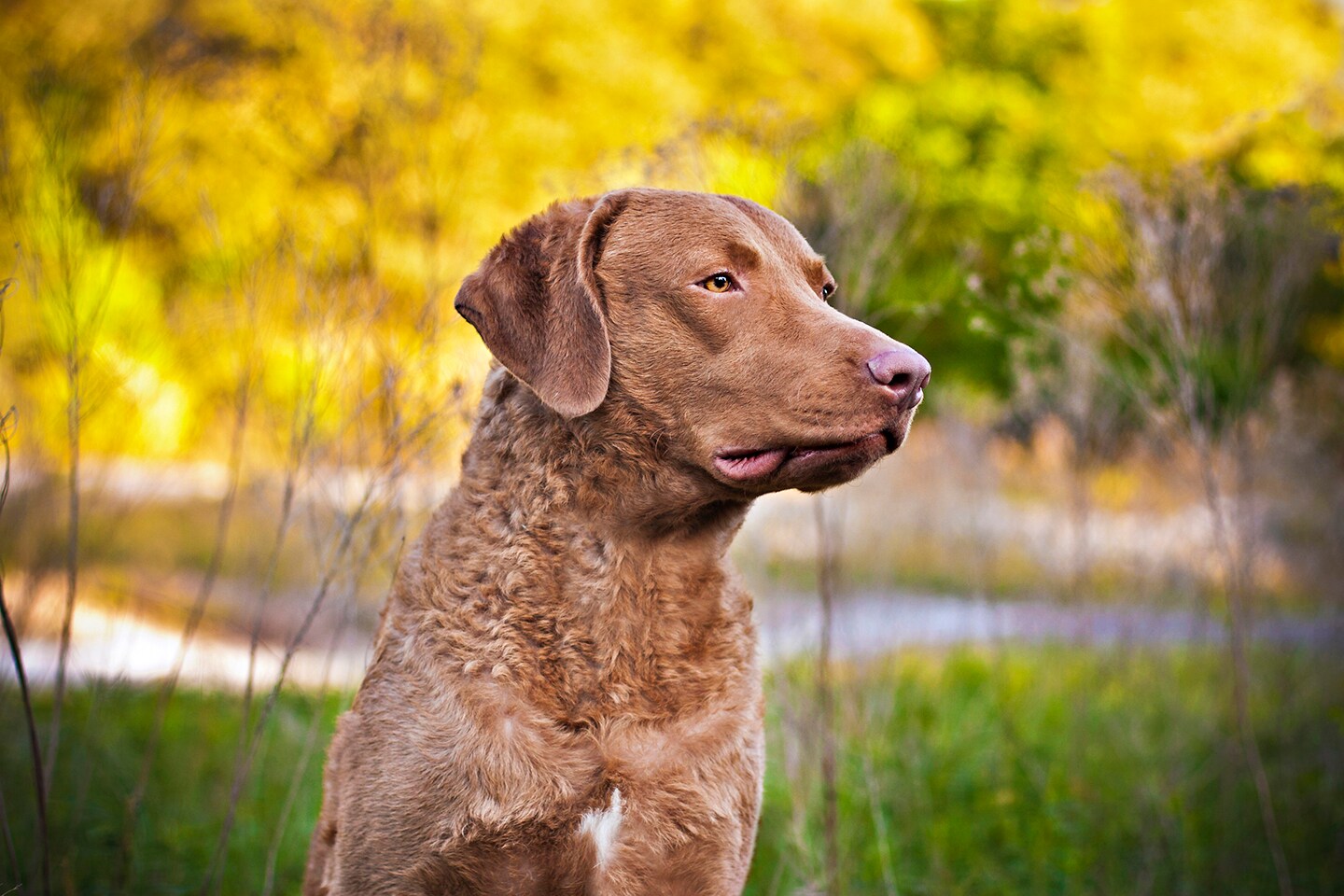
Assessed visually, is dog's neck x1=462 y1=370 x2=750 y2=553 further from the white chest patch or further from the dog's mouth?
the white chest patch

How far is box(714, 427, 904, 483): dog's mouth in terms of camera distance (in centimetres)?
219

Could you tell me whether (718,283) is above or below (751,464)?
above

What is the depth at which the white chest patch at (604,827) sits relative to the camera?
2.11 meters

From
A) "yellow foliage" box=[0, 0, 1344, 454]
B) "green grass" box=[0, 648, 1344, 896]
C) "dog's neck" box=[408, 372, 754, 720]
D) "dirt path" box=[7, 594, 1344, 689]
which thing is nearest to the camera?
"dog's neck" box=[408, 372, 754, 720]

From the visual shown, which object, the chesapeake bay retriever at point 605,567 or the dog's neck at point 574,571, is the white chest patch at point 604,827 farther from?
the dog's neck at point 574,571

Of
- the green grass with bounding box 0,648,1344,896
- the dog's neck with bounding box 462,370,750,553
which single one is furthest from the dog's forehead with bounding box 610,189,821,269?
the green grass with bounding box 0,648,1344,896

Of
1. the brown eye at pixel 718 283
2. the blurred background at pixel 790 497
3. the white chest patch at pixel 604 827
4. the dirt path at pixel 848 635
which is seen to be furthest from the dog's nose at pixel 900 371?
the dirt path at pixel 848 635

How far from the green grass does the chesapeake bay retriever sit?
1.23 metres

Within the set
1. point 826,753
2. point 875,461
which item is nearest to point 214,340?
point 826,753

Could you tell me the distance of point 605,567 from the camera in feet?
7.68

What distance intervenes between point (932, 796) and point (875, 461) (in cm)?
322

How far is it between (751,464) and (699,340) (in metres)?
0.30

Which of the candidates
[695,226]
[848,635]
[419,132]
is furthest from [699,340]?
[848,635]

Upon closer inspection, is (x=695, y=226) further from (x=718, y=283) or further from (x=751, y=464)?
(x=751, y=464)
